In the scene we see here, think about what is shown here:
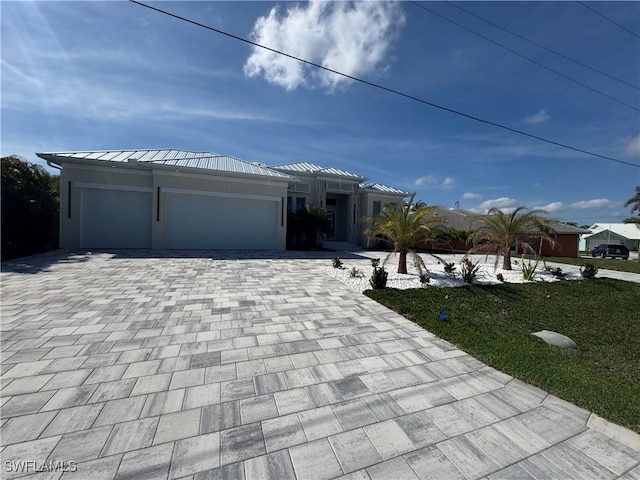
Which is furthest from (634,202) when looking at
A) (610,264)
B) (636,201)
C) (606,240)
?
(606,240)

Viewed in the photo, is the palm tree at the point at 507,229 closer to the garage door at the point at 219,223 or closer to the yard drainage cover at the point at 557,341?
the yard drainage cover at the point at 557,341

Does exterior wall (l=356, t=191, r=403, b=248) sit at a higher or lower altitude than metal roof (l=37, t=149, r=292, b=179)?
lower

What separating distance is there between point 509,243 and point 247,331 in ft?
34.8

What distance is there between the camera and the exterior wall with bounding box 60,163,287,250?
11.3 metres

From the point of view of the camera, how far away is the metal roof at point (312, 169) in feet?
59.2

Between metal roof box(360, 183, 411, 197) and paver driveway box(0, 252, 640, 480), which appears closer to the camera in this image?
paver driveway box(0, 252, 640, 480)

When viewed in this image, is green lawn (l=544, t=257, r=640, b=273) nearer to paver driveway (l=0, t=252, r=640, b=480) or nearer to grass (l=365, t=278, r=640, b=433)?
grass (l=365, t=278, r=640, b=433)

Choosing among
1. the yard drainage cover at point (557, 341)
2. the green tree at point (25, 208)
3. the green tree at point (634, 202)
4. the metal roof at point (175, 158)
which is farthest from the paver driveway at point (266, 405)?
the green tree at point (634, 202)

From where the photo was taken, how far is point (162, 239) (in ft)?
40.3

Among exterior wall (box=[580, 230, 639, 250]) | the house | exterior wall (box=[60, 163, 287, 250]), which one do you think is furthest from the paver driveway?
exterior wall (box=[580, 230, 639, 250])

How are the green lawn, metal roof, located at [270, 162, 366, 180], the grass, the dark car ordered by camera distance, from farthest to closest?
the dark car
metal roof, located at [270, 162, 366, 180]
the green lawn
the grass

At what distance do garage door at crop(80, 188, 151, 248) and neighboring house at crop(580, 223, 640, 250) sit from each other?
60.8 meters

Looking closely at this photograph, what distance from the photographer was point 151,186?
483 inches

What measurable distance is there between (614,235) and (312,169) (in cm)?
5462
